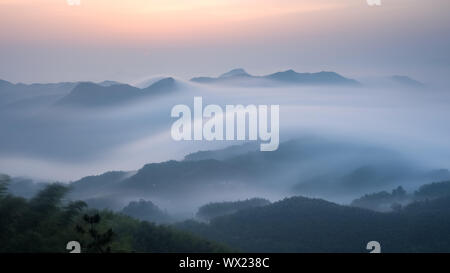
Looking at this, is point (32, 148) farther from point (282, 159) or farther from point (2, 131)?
point (282, 159)

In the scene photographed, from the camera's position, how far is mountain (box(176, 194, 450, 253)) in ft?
19.7

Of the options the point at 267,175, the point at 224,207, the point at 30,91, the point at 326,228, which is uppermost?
the point at 30,91

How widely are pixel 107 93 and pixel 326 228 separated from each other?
371 centimetres

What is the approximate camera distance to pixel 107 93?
7.79 meters

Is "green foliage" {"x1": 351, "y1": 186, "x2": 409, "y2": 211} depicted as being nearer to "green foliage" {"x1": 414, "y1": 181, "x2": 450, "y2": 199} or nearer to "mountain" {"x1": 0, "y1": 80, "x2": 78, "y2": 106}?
"green foliage" {"x1": 414, "y1": 181, "x2": 450, "y2": 199}

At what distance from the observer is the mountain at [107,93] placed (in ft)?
24.6

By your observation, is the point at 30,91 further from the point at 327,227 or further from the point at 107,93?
the point at 327,227

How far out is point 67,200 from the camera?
5.68 metres

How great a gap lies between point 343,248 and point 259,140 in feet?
5.59

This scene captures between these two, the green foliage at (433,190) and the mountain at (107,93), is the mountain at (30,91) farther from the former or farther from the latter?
the green foliage at (433,190)

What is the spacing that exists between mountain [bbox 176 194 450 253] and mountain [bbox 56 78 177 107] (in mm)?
2018

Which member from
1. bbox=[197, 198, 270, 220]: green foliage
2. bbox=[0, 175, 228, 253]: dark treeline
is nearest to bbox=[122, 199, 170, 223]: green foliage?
bbox=[197, 198, 270, 220]: green foliage

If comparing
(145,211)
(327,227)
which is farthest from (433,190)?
(145,211)
